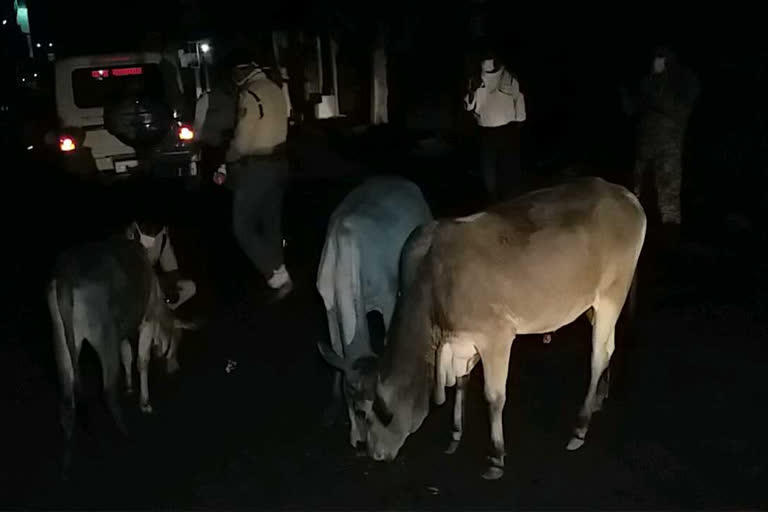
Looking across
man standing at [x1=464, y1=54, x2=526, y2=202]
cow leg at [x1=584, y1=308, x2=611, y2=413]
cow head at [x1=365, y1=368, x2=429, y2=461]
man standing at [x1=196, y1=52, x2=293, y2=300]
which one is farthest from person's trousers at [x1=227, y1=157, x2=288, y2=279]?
cow leg at [x1=584, y1=308, x2=611, y2=413]

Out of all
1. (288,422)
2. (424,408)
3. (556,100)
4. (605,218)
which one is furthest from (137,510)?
(556,100)

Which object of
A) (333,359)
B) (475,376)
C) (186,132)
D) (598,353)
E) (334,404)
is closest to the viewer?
(333,359)

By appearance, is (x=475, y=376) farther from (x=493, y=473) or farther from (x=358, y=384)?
(x=358, y=384)

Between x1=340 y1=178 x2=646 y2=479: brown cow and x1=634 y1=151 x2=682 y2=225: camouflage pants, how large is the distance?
2.54 feet

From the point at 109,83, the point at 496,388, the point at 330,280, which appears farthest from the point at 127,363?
the point at 109,83

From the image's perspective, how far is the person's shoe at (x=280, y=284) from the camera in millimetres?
5523

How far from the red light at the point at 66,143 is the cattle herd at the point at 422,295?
2288 millimetres

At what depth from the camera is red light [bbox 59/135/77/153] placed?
22.5 feet

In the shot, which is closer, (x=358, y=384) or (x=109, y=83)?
(x=358, y=384)

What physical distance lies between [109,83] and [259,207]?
11.1 ft

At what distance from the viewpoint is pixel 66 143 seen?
711 centimetres

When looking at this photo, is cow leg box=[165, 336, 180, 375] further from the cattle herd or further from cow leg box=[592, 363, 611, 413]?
cow leg box=[592, 363, 611, 413]

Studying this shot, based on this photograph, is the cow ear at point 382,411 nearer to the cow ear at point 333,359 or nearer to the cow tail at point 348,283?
the cow ear at point 333,359

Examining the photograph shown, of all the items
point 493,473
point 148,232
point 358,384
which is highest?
point 148,232
